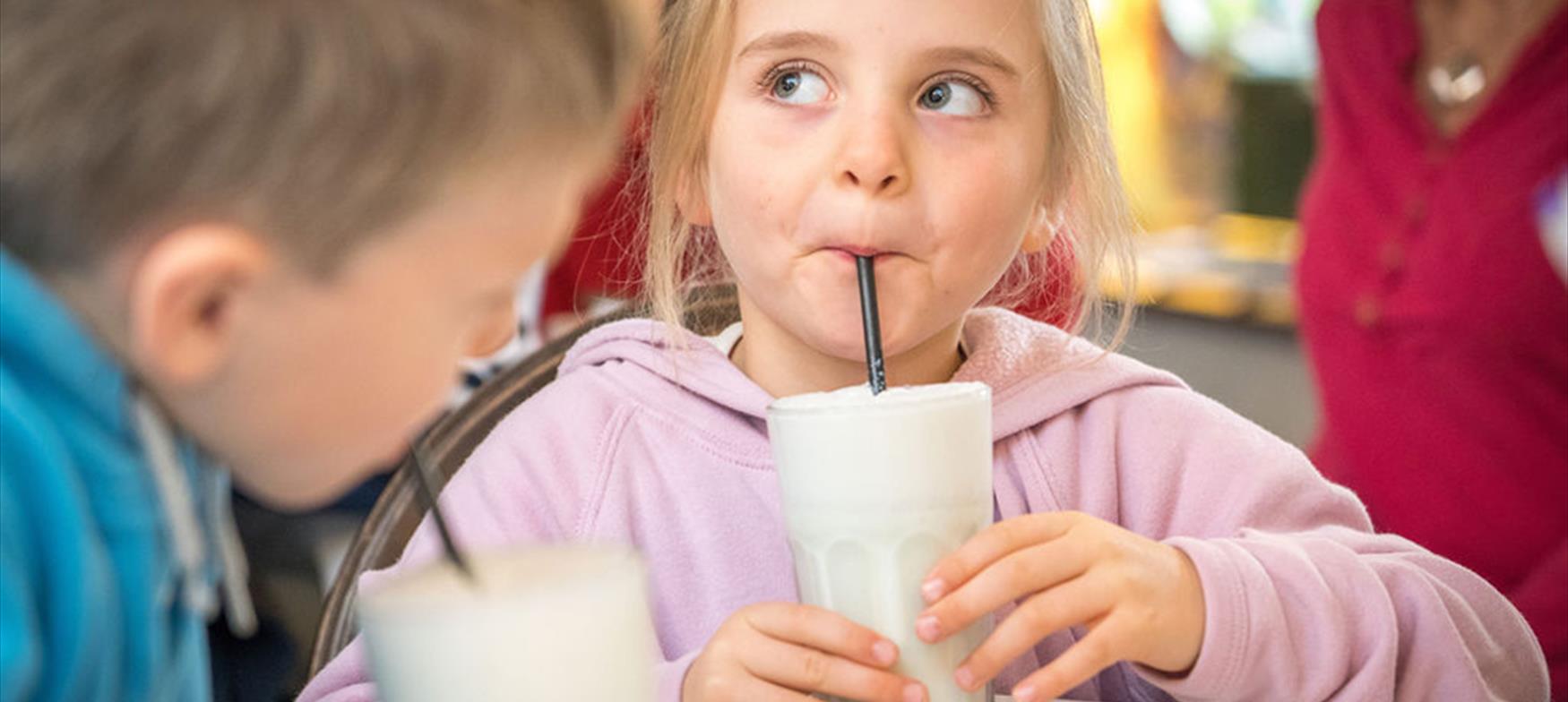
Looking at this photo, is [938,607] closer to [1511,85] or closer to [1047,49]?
[1047,49]

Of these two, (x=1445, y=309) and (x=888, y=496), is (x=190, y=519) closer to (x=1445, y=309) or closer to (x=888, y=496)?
(x=888, y=496)

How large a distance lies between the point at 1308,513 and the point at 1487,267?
3.14ft

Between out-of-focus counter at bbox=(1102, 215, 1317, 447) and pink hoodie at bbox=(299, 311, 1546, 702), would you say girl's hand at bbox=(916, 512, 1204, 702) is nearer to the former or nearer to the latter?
pink hoodie at bbox=(299, 311, 1546, 702)

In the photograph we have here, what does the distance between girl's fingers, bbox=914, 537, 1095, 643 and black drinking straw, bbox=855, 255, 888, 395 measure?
0.44 feet

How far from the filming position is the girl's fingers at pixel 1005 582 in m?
0.97

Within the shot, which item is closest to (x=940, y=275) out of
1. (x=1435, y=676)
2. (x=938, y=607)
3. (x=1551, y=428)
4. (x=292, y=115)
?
(x=938, y=607)

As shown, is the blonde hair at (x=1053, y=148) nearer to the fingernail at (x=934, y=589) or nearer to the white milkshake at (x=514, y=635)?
the fingernail at (x=934, y=589)

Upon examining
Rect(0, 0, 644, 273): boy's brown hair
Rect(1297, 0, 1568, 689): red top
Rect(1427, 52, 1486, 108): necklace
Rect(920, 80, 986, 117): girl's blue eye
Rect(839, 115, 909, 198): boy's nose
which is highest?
Rect(0, 0, 644, 273): boy's brown hair

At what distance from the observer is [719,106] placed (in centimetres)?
128

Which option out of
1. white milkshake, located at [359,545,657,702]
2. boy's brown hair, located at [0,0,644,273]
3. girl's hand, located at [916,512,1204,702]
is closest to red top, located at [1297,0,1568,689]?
girl's hand, located at [916,512,1204,702]

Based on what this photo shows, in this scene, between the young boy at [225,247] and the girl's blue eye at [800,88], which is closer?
the young boy at [225,247]

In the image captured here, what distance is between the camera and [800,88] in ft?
3.98

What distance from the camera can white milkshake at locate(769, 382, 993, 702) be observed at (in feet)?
3.04

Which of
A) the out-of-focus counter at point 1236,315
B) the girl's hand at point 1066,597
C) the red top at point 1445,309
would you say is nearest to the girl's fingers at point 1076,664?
the girl's hand at point 1066,597
